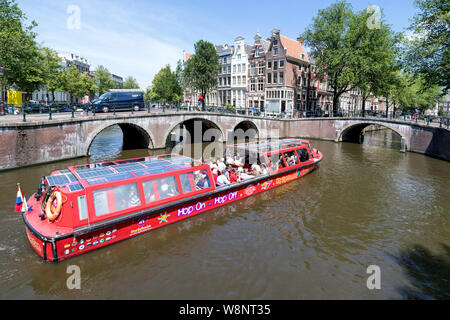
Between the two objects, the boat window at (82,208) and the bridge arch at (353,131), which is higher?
the bridge arch at (353,131)

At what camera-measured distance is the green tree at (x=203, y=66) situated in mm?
45562

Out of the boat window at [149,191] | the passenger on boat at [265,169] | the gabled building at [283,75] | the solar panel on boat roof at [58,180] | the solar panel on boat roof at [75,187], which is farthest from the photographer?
the gabled building at [283,75]

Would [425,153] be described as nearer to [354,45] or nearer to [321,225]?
[354,45]

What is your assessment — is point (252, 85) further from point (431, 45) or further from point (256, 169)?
point (256, 169)

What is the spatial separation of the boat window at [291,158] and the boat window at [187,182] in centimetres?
756

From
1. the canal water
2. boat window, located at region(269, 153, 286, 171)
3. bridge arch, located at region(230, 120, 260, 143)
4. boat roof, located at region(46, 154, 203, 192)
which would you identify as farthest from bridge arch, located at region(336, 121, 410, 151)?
boat roof, located at region(46, 154, 203, 192)

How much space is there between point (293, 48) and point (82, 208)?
48.9 meters

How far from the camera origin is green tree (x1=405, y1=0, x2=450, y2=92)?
24656mm

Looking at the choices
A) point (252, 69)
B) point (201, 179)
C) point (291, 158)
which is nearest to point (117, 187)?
point (201, 179)

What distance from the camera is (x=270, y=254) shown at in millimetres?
9422

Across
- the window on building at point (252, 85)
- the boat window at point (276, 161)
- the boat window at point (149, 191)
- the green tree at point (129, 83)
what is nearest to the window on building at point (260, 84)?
the window on building at point (252, 85)

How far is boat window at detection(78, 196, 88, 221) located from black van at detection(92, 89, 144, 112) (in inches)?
729

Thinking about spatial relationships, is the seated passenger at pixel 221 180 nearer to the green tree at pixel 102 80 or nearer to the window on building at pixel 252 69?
the window on building at pixel 252 69

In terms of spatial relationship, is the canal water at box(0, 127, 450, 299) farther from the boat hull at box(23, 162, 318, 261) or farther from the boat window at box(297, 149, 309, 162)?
the boat window at box(297, 149, 309, 162)
